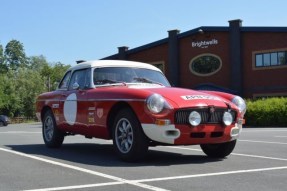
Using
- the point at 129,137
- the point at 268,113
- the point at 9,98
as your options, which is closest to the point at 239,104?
the point at 129,137

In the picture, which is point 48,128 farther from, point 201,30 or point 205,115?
point 201,30

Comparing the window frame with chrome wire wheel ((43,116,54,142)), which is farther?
the window frame

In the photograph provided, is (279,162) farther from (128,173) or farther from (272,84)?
(272,84)

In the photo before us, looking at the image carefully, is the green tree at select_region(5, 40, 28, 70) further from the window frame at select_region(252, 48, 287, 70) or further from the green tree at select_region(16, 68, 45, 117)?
the window frame at select_region(252, 48, 287, 70)

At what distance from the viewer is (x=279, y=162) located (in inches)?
313

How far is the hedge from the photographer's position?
1139 inches

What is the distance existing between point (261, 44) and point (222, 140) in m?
30.9

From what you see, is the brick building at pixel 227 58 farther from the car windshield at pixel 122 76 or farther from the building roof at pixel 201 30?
the car windshield at pixel 122 76

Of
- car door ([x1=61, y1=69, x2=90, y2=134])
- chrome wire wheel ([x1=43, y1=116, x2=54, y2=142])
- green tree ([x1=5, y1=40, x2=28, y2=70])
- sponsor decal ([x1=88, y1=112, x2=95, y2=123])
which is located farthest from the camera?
green tree ([x1=5, y1=40, x2=28, y2=70])

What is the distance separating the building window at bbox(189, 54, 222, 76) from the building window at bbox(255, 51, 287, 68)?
337 centimetres

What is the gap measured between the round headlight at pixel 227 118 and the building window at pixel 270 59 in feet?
97.2

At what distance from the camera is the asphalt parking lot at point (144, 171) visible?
19.1 ft

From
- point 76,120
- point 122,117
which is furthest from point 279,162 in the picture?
point 76,120

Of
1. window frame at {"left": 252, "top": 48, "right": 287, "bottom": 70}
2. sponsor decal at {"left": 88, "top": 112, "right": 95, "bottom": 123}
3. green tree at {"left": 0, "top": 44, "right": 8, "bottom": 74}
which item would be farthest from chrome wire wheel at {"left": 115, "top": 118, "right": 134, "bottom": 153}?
green tree at {"left": 0, "top": 44, "right": 8, "bottom": 74}
